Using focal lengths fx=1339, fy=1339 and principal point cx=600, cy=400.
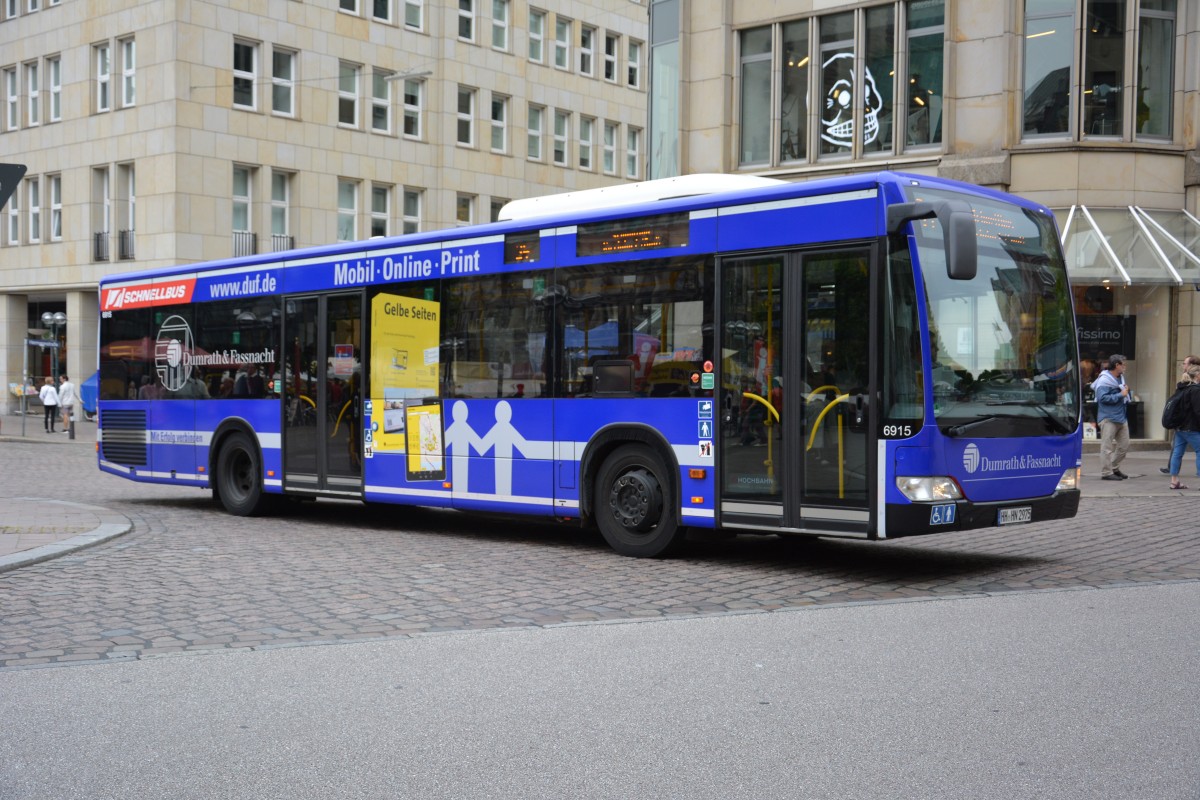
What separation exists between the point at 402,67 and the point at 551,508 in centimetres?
3757

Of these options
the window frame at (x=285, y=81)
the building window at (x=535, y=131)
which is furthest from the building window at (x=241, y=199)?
the building window at (x=535, y=131)

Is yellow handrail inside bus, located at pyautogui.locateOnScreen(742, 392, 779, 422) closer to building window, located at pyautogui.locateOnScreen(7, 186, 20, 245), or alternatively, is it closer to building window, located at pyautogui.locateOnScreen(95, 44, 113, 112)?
building window, located at pyautogui.locateOnScreen(95, 44, 113, 112)

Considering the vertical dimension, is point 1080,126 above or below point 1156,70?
below

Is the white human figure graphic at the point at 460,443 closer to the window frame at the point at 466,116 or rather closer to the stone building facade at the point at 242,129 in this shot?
the stone building facade at the point at 242,129

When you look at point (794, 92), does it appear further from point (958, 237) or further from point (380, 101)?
point (380, 101)

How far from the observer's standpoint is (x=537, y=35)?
171 feet

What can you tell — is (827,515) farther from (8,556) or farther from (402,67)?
(402,67)

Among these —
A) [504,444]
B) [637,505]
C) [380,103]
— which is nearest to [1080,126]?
[504,444]

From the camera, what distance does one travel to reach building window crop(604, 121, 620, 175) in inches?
2195

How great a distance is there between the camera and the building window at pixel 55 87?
4494 cm

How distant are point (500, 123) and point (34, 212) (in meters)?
16.9

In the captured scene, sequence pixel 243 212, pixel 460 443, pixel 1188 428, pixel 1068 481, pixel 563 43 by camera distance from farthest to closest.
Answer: pixel 563 43 < pixel 243 212 < pixel 1188 428 < pixel 460 443 < pixel 1068 481

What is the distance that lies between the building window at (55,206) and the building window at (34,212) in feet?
2.19

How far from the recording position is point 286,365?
14930mm
